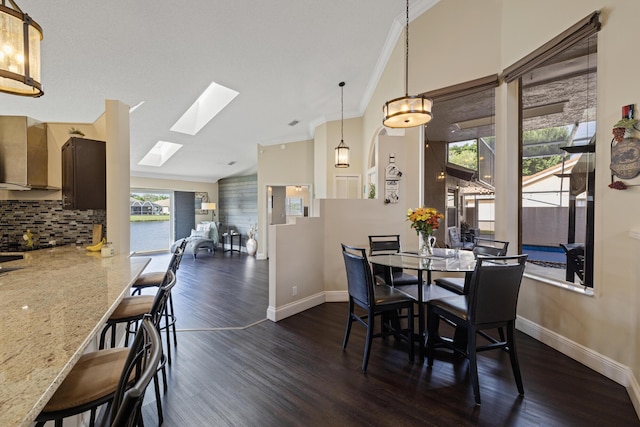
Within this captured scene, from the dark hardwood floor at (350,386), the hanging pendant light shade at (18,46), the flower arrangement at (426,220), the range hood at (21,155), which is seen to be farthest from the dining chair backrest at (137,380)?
the range hood at (21,155)

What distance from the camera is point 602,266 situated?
2.38 meters

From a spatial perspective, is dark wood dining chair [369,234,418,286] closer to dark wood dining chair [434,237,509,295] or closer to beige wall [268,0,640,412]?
dark wood dining chair [434,237,509,295]

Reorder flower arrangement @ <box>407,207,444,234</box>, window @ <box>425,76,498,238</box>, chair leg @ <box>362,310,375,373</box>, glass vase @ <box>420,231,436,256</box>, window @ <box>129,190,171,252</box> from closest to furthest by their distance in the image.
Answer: chair leg @ <box>362,310,375,373</box> < flower arrangement @ <box>407,207,444,234</box> < glass vase @ <box>420,231,436,256</box> < window @ <box>425,76,498,238</box> < window @ <box>129,190,171,252</box>

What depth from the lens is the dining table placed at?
97.4 inches

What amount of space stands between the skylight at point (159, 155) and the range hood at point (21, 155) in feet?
14.2

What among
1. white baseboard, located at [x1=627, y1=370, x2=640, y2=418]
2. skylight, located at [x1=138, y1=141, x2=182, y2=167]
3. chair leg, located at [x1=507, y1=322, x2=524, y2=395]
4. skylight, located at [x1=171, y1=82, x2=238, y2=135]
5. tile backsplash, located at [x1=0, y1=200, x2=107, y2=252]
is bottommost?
white baseboard, located at [x1=627, y1=370, x2=640, y2=418]

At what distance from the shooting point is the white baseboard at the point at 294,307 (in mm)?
3504

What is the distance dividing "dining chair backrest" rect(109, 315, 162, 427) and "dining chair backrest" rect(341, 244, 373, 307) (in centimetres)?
176

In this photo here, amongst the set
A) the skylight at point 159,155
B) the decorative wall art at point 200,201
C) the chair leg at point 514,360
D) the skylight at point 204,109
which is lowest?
the chair leg at point 514,360

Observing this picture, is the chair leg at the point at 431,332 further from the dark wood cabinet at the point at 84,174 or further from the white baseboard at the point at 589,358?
the dark wood cabinet at the point at 84,174

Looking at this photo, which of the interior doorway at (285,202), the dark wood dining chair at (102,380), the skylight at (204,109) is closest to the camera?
the dark wood dining chair at (102,380)

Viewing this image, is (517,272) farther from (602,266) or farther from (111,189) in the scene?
(111,189)

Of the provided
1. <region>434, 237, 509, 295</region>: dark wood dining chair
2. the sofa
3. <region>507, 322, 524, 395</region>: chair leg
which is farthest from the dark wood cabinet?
the sofa

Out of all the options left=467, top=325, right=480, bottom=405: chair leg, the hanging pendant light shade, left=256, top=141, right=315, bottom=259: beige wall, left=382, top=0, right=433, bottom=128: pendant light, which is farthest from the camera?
left=256, top=141, right=315, bottom=259: beige wall
